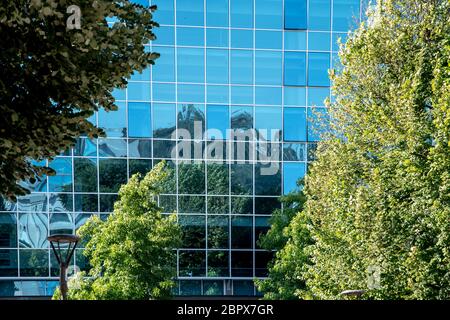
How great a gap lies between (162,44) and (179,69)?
1560mm

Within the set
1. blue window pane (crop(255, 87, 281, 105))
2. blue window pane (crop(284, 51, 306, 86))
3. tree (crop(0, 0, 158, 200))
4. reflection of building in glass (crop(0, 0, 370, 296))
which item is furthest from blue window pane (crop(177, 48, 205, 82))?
tree (crop(0, 0, 158, 200))

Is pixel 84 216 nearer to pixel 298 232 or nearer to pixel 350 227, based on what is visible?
pixel 298 232

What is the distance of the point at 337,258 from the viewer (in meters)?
11.2

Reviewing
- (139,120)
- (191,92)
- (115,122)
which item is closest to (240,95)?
(191,92)

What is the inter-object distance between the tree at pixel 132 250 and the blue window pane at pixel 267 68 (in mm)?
11190

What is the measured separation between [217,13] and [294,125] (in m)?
7.32

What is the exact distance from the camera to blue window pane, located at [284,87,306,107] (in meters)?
24.4

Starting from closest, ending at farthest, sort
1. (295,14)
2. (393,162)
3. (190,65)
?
(393,162), (190,65), (295,14)

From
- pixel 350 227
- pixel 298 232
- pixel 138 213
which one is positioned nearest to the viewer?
pixel 350 227

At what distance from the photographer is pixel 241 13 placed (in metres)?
23.8

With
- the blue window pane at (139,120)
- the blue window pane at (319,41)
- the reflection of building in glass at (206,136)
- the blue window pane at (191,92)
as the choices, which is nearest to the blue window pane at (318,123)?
the reflection of building in glass at (206,136)

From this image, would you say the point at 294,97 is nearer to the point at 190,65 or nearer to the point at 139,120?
the point at 190,65

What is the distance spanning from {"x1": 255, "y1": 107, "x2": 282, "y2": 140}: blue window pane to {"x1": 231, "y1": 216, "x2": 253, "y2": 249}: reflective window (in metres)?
4.78

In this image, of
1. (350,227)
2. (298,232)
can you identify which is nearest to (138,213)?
(298,232)
